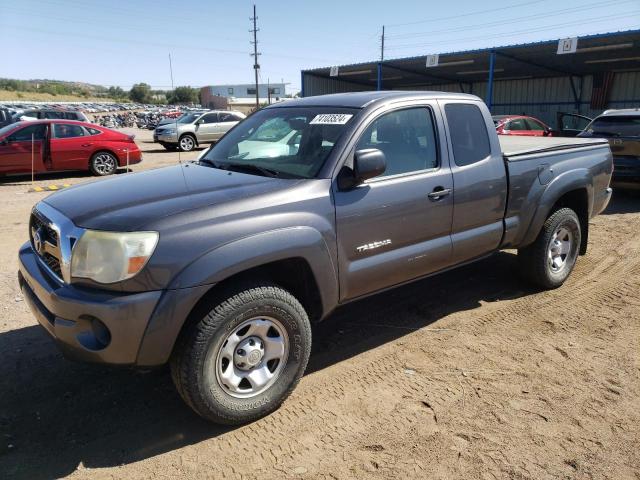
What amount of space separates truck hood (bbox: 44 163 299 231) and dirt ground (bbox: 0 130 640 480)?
48.8 inches

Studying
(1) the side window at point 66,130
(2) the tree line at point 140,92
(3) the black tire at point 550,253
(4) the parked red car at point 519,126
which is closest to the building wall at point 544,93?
(4) the parked red car at point 519,126

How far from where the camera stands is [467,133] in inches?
161

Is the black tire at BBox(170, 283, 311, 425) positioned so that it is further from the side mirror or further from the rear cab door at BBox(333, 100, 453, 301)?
the side mirror

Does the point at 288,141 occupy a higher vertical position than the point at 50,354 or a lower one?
higher

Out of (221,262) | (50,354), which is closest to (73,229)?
(221,262)

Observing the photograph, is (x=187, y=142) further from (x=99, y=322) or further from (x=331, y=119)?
(x=99, y=322)

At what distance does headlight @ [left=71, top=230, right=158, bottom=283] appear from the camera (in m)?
2.45

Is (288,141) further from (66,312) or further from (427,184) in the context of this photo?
(66,312)

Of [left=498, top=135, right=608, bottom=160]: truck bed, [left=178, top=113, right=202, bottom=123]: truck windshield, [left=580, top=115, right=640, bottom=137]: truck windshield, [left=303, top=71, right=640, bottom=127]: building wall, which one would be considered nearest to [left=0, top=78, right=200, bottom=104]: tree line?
[left=303, top=71, right=640, bottom=127]: building wall

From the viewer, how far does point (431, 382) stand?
11.0 ft

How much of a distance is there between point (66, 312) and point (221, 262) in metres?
0.82

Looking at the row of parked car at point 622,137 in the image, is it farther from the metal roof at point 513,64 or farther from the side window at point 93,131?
the side window at point 93,131

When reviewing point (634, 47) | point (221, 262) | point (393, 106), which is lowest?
point (221, 262)

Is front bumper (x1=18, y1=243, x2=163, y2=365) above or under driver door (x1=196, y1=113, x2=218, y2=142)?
under
